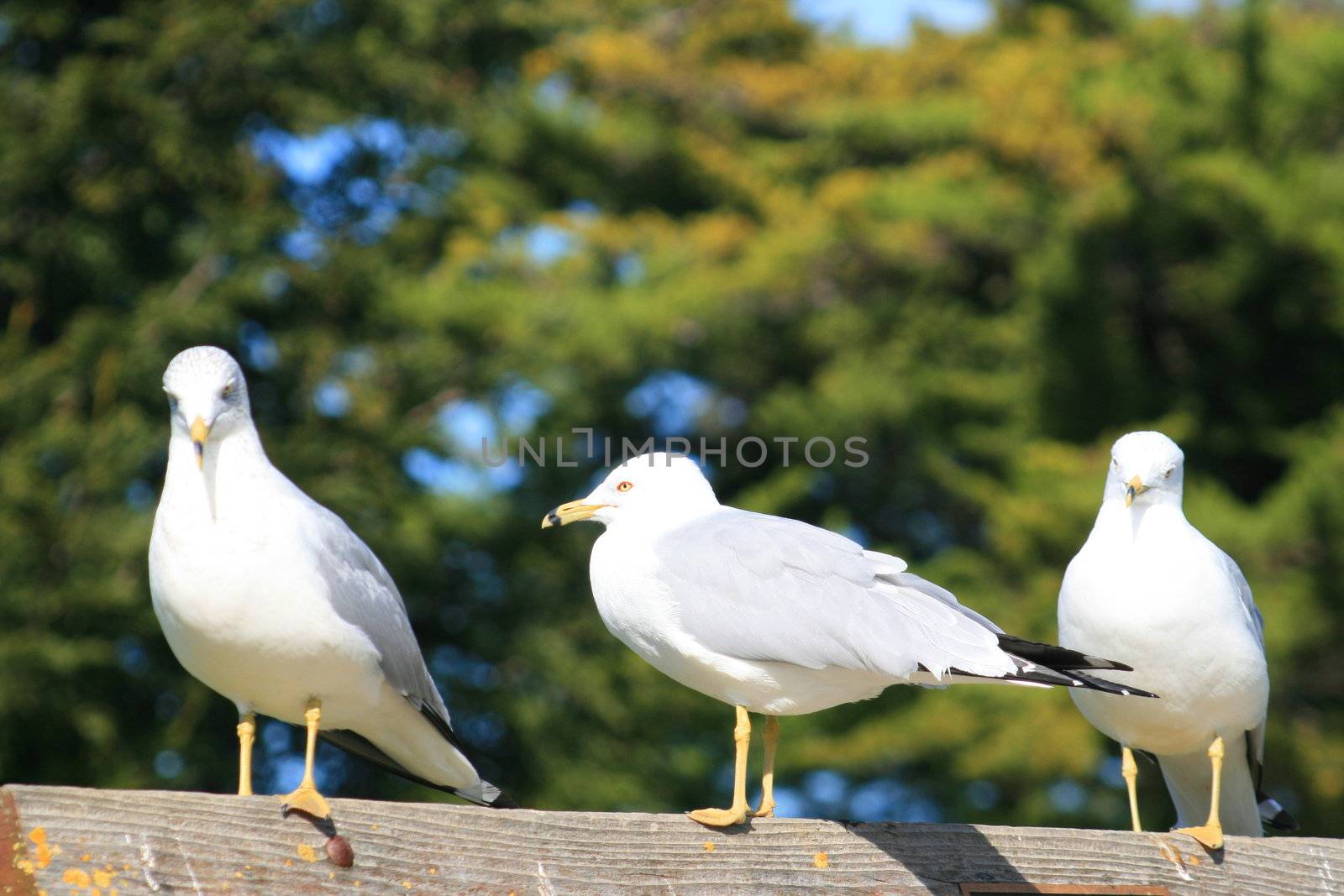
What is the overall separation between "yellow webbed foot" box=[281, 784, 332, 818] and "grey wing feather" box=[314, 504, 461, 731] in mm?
915

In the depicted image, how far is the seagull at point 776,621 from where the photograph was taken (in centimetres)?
298

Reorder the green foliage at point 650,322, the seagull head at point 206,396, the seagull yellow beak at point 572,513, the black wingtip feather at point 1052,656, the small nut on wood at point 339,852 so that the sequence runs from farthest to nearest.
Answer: the green foliage at point 650,322 < the seagull yellow beak at point 572,513 < the seagull head at point 206,396 < the black wingtip feather at point 1052,656 < the small nut on wood at point 339,852

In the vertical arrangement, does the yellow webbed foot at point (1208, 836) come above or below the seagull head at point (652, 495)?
below

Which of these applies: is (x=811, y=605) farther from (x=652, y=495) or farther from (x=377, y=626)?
(x=377, y=626)

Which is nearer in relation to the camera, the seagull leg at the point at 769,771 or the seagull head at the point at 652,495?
the seagull leg at the point at 769,771

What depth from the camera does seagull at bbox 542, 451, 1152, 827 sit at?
2.98 metres

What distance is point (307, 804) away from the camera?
2.45 metres

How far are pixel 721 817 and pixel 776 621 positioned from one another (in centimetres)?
46

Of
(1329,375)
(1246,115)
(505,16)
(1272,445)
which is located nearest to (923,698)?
(1272,445)

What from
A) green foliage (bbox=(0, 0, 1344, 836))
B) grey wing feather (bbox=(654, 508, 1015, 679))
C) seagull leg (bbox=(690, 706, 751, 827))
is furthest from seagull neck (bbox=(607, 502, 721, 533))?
green foliage (bbox=(0, 0, 1344, 836))

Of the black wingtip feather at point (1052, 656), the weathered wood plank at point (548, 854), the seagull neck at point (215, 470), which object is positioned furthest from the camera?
the seagull neck at point (215, 470)

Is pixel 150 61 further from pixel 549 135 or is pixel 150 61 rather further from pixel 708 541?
pixel 708 541

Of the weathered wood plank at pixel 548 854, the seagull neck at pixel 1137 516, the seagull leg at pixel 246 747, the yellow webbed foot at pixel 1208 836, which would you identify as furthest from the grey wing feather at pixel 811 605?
the seagull leg at pixel 246 747

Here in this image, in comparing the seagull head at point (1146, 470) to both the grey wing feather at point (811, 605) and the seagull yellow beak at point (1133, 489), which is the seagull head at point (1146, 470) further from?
the grey wing feather at point (811, 605)
